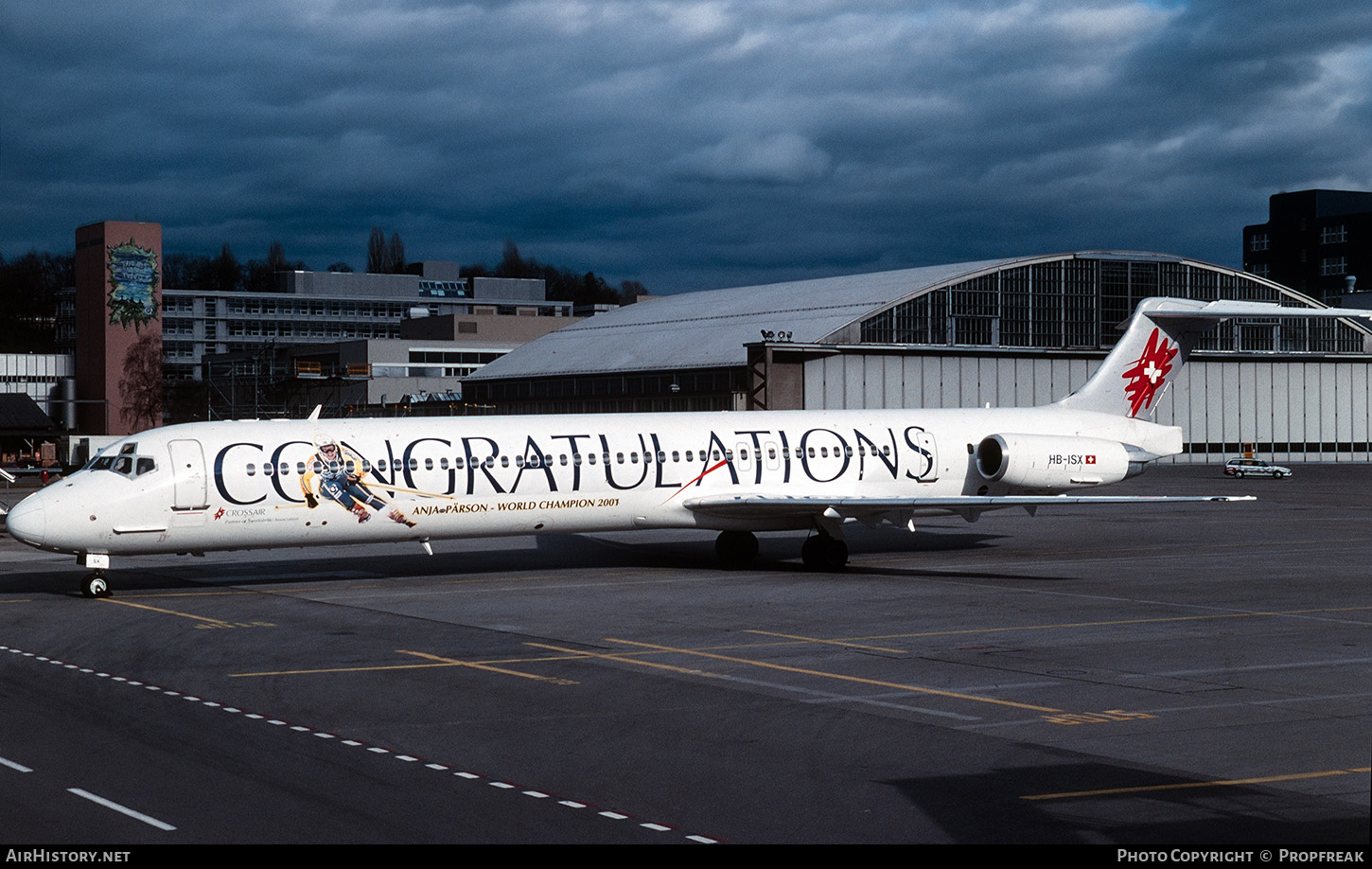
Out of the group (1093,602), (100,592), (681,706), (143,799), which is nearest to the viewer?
(143,799)

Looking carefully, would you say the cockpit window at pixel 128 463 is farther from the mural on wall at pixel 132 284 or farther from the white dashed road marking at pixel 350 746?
the mural on wall at pixel 132 284

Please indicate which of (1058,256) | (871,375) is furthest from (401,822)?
(1058,256)

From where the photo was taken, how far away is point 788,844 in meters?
10.9

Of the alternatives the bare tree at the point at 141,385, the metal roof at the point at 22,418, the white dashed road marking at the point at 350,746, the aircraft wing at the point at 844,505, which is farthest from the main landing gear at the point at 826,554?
the bare tree at the point at 141,385

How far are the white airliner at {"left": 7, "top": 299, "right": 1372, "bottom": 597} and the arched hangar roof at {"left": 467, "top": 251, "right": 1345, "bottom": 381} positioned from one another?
111 feet

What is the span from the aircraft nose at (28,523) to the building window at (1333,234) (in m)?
Result: 144

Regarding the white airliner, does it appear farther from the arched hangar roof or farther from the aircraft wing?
the arched hangar roof

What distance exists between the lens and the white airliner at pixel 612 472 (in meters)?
27.3

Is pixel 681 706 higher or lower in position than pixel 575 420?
lower

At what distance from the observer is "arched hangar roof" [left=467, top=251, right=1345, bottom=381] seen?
2906 inches

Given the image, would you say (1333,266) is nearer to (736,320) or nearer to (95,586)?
(736,320)

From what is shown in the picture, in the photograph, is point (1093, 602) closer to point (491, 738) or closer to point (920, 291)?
point (491, 738)

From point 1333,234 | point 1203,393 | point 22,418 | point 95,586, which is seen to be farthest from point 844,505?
point 1333,234

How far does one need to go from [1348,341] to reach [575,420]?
68.1m
